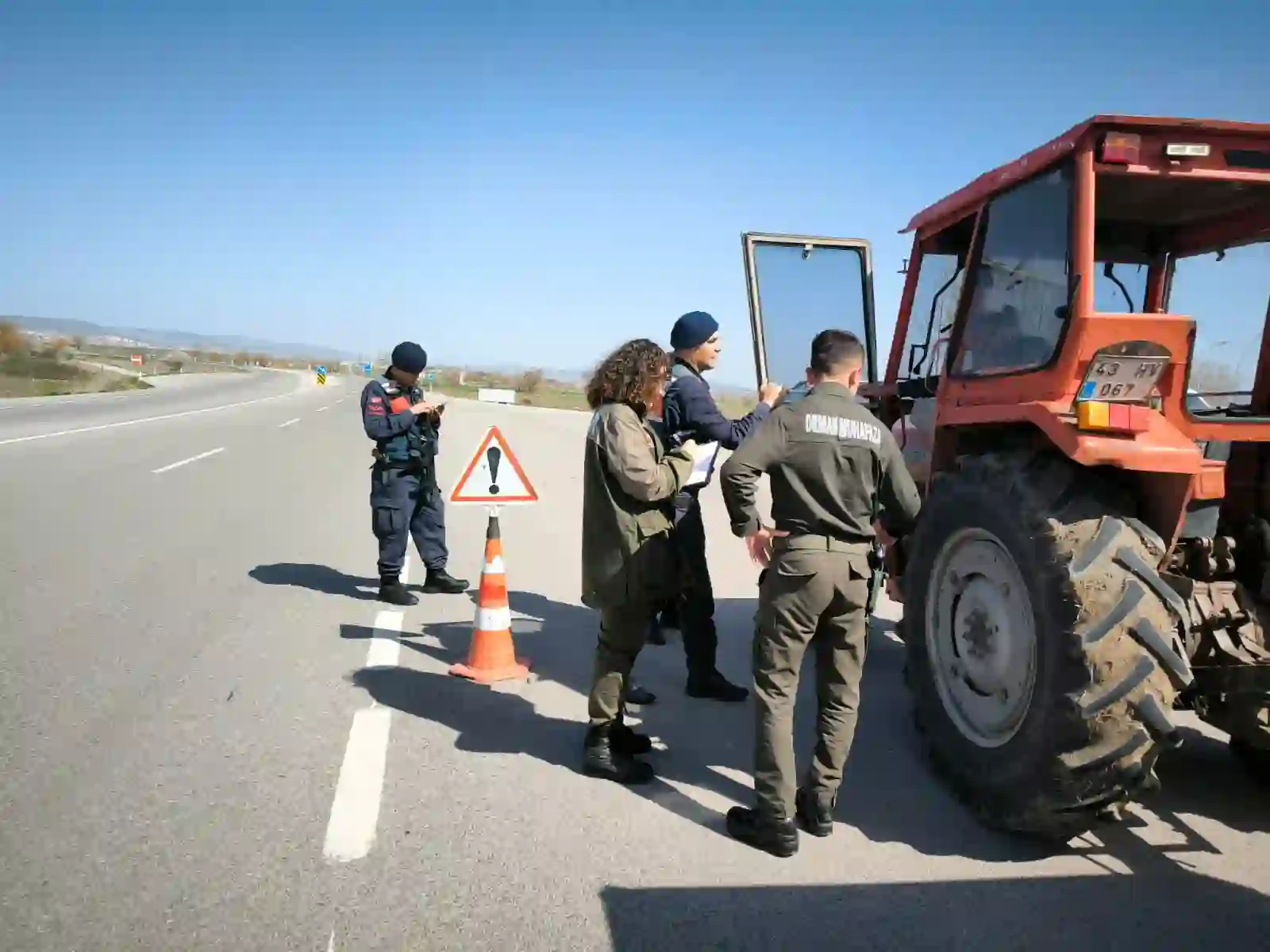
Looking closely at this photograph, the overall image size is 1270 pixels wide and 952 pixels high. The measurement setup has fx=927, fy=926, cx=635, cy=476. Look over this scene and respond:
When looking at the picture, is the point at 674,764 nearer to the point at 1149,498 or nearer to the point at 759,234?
the point at 1149,498

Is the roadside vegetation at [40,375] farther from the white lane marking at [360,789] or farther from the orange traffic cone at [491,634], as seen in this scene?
the white lane marking at [360,789]

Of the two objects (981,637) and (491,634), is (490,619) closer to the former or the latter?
(491,634)

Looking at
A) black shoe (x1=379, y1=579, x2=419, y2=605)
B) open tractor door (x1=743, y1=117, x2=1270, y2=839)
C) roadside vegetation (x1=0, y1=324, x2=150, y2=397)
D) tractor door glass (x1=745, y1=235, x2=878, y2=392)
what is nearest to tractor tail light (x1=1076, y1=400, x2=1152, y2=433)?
open tractor door (x1=743, y1=117, x2=1270, y2=839)

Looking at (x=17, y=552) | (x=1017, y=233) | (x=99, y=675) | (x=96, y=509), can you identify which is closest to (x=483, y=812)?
(x=99, y=675)

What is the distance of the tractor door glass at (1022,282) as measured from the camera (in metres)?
3.74

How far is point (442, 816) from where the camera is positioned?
12.0 ft

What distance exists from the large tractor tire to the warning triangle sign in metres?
2.93

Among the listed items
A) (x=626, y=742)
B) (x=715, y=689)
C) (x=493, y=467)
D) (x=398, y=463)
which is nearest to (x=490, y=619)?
(x=493, y=467)

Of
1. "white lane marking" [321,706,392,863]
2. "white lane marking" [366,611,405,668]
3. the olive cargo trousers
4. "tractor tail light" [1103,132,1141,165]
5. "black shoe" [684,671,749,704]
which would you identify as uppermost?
"tractor tail light" [1103,132,1141,165]

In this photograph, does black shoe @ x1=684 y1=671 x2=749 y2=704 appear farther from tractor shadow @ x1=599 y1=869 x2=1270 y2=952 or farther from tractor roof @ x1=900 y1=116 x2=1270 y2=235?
tractor roof @ x1=900 y1=116 x2=1270 y2=235

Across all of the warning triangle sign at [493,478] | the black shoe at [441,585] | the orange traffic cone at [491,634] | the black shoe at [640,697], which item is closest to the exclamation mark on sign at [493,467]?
the warning triangle sign at [493,478]

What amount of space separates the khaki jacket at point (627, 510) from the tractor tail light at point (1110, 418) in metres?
1.63

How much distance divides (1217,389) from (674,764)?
311cm

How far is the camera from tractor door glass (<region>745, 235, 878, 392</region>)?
17.7 ft
